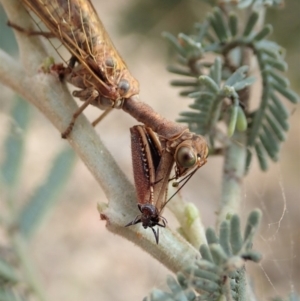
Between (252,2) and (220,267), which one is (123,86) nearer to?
(252,2)

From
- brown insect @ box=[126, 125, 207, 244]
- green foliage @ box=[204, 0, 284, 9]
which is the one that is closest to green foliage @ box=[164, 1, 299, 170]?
green foliage @ box=[204, 0, 284, 9]

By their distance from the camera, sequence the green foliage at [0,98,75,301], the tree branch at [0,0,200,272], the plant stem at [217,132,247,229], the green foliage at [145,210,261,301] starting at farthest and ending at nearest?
the green foliage at [0,98,75,301] → the plant stem at [217,132,247,229] → the tree branch at [0,0,200,272] → the green foliage at [145,210,261,301]

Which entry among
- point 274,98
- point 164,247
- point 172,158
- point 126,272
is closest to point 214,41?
point 274,98

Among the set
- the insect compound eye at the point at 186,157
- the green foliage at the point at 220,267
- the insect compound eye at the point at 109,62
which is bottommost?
the green foliage at the point at 220,267

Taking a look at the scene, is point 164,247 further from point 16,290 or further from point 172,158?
point 16,290

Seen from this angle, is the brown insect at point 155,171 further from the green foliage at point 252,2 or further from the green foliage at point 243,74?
the green foliage at point 252,2

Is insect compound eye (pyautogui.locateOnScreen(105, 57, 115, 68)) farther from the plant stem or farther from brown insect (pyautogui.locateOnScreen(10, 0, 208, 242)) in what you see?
the plant stem

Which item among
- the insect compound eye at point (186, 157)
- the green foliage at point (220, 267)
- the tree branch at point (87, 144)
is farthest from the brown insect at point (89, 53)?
the green foliage at point (220, 267)
